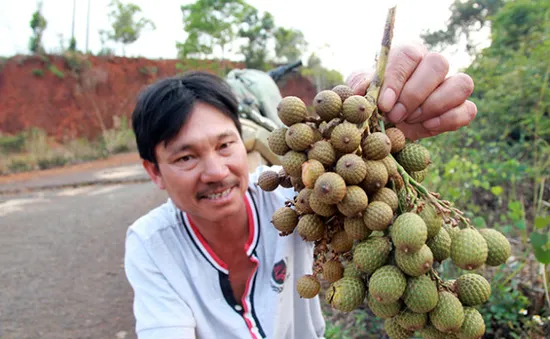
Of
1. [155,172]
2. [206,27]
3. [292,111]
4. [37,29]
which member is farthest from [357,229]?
[37,29]

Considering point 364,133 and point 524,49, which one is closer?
point 364,133

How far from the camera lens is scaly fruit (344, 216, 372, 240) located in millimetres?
1031

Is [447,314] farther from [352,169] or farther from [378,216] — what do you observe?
[352,169]

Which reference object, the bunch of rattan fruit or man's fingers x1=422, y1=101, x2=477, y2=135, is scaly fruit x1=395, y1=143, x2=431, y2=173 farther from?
man's fingers x1=422, y1=101, x2=477, y2=135

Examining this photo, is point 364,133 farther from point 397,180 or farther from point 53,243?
point 53,243

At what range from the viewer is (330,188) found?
974 mm

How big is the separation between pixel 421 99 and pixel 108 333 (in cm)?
402

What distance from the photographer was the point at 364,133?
3.72ft

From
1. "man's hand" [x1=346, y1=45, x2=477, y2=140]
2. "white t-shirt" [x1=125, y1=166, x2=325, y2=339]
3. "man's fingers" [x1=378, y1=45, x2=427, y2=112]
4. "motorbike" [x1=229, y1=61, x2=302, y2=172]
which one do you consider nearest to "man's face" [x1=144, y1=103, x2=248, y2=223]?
"white t-shirt" [x1=125, y1=166, x2=325, y2=339]

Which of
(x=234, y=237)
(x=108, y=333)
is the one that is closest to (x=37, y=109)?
(x=108, y=333)

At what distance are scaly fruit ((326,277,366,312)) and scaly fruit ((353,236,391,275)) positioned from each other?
5 cm

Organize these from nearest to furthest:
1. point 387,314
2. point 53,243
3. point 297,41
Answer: point 387,314 → point 53,243 → point 297,41

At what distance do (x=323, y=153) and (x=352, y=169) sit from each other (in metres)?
0.11

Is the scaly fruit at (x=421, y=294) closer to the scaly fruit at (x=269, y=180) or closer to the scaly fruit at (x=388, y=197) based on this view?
the scaly fruit at (x=388, y=197)
